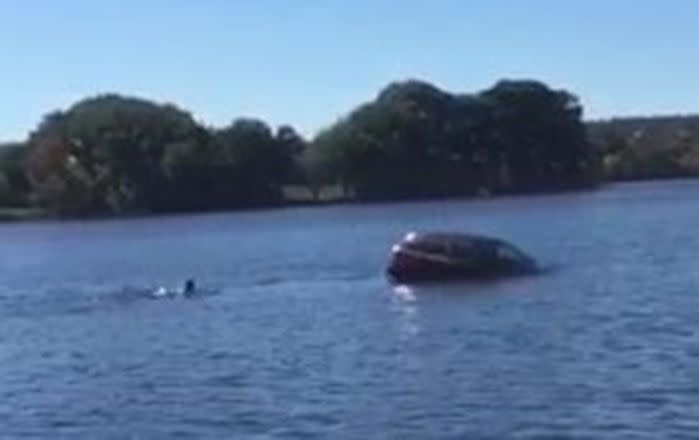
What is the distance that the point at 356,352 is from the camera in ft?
190

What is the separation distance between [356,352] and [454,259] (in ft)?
111

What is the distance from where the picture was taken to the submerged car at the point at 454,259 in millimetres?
90500

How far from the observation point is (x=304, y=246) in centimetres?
14125

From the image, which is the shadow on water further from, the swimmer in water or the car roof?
the swimmer in water

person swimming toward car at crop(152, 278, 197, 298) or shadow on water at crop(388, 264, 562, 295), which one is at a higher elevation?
person swimming toward car at crop(152, 278, 197, 298)

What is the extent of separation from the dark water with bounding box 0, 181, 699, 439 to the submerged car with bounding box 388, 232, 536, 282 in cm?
152

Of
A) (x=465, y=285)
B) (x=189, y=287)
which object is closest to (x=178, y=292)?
(x=189, y=287)

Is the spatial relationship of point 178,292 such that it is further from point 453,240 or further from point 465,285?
point 465,285

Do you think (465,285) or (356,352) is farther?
(465,285)

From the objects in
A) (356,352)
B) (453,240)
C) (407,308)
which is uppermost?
(453,240)

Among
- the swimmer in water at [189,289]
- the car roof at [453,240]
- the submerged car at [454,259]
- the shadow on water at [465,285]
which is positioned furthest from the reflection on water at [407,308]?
the swimmer in water at [189,289]

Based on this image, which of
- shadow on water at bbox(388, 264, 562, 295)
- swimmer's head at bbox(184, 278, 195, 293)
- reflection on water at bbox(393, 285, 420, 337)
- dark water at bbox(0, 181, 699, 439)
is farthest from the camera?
swimmer's head at bbox(184, 278, 195, 293)

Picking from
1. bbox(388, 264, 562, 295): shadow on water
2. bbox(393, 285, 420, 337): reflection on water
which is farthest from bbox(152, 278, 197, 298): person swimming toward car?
bbox(393, 285, 420, 337): reflection on water

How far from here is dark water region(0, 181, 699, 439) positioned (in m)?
42.7
